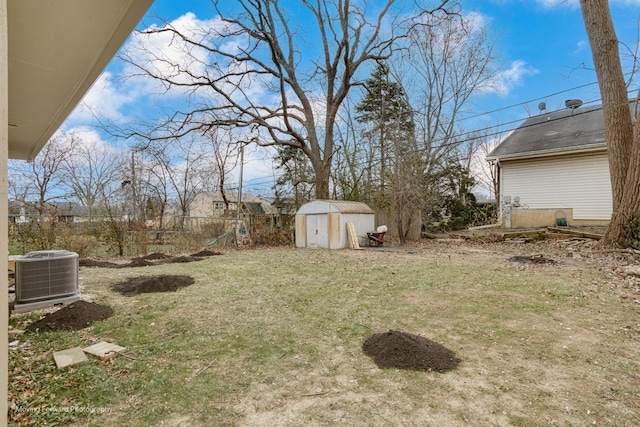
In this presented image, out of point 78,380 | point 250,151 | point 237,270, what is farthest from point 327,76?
point 78,380

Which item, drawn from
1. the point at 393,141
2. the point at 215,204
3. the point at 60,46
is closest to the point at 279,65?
the point at 393,141

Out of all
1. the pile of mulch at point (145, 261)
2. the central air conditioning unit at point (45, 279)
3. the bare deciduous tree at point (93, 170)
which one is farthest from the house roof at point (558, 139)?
the bare deciduous tree at point (93, 170)

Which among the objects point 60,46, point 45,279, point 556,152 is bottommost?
point 45,279

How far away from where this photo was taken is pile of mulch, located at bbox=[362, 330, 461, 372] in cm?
278

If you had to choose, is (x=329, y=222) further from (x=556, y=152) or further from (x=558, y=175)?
(x=558, y=175)

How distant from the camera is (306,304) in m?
4.82

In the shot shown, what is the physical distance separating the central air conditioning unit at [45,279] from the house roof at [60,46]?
201 cm

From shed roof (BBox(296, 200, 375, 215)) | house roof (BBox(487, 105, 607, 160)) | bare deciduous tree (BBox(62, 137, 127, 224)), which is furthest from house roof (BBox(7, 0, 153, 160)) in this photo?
bare deciduous tree (BBox(62, 137, 127, 224))

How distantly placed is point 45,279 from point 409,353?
5.08 metres

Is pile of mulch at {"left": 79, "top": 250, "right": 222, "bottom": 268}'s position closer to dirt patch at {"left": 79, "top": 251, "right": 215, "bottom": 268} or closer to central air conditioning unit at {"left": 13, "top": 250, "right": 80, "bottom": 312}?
dirt patch at {"left": 79, "top": 251, "right": 215, "bottom": 268}

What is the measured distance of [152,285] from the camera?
227 inches

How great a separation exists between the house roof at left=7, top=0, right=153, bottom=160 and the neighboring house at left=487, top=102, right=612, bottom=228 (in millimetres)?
15501

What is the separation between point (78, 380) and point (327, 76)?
15397 millimetres

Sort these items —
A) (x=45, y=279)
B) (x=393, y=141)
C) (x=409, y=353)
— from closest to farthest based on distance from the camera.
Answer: (x=409, y=353) < (x=45, y=279) < (x=393, y=141)
